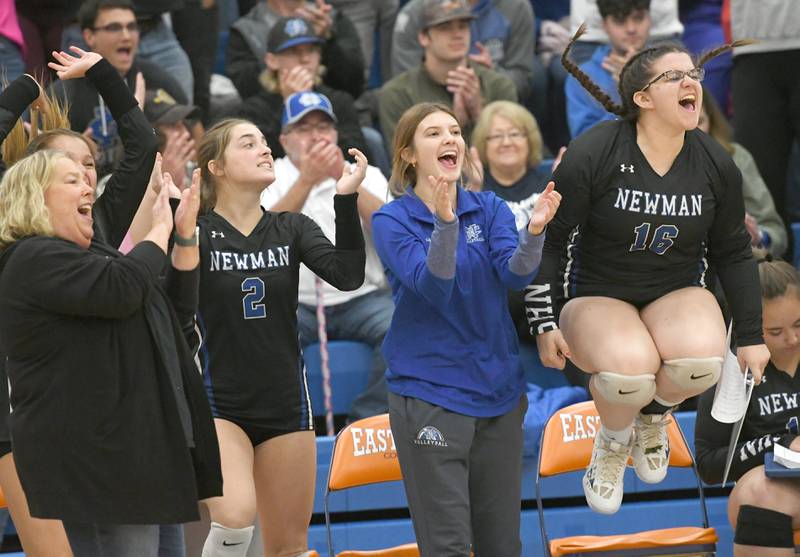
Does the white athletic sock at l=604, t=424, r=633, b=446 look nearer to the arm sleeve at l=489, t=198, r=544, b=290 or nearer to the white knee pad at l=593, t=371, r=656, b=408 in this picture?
the white knee pad at l=593, t=371, r=656, b=408

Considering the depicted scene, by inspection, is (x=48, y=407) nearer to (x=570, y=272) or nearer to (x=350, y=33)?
(x=570, y=272)

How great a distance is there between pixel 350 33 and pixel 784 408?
12.0ft

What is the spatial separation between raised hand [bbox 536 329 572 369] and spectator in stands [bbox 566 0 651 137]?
11.0ft

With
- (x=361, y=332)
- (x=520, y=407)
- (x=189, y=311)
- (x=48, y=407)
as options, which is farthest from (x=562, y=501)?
(x=48, y=407)

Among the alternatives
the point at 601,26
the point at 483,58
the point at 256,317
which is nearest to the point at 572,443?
the point at 256,317

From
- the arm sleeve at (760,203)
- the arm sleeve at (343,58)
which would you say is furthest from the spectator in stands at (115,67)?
the arm sleeve at (760,203)

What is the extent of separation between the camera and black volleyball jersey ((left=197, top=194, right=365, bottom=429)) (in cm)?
436

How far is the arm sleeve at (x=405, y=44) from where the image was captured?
7.93 m

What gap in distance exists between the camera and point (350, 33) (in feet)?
25.1

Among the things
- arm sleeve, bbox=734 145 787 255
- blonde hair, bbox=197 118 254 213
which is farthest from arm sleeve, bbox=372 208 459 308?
arm sleeve, bbox=734 145 787 255

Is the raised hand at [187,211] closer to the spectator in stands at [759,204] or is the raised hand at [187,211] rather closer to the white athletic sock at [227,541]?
the white athletic sock at [227,541]

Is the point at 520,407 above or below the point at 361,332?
above

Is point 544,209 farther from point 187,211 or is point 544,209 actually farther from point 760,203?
point 760,203

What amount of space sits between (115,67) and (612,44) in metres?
2.94
